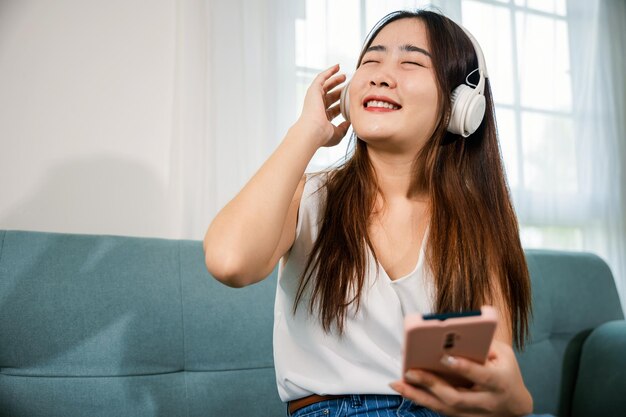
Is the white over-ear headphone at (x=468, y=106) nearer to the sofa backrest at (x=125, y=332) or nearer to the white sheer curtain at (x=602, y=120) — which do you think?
the sofa backrest at (x=125, y=332)

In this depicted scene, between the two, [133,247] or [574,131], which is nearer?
[133,247]

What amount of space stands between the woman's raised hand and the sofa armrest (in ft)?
3.86

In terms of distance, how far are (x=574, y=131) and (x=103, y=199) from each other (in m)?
2.29

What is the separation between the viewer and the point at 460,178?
4.18ft

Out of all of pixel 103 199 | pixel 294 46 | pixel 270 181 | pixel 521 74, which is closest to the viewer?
pixel 270 181

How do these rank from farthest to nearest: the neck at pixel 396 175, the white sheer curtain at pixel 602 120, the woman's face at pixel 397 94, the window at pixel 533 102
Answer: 1. the white sheer curtain at pixel 602 120
2. the window at pixel 533 102
3. the neck at pixel 396 175
4. the woman's face at pixel 397 94

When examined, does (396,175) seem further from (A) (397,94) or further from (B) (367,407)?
(B) (367,407)

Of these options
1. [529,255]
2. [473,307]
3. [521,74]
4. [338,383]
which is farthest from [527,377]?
[521,74]

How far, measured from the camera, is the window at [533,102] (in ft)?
8.87

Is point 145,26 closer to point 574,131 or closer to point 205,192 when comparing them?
point 205,192

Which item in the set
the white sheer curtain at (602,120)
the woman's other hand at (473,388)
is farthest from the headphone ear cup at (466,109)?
the white sheer curtain at (602,120)

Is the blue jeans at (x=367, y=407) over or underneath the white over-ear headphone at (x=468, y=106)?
underneath

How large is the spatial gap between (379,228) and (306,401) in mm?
377

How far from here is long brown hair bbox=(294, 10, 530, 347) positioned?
111 cm
